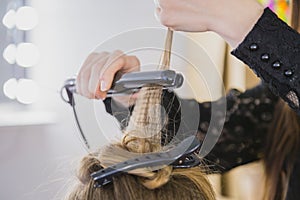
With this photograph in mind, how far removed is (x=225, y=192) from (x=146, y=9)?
25.8 inches

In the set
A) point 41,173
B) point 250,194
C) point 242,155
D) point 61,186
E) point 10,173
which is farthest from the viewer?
point 250,194

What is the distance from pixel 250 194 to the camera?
70.2 inches

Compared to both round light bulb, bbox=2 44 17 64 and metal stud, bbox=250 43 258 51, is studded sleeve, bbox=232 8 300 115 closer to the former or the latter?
metal stud, bbox=250 43 258 51

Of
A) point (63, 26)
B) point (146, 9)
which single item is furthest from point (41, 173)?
Answer: point (146, 9)

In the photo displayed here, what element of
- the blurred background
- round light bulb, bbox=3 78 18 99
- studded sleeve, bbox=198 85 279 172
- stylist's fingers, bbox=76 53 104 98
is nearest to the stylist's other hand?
stylist's fingers, bbox=76 53 104 98

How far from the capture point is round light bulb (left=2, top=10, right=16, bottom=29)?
1.66 m

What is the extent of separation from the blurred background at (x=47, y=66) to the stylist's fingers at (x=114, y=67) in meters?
0.94

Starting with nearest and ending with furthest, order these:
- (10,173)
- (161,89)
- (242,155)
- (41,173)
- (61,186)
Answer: (161,89)
(61,186)
(242,155)
(41,173)
(10,173)

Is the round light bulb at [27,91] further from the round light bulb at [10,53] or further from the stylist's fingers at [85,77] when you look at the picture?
the stylist's fingers at [85,77]

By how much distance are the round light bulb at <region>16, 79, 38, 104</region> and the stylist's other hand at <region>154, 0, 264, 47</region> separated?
3.85 feet

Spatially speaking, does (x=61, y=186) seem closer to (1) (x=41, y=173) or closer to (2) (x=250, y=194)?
(1) (x=41, y=173)

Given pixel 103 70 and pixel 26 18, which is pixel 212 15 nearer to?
pixel 103 70

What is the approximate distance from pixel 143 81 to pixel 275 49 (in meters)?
0.16

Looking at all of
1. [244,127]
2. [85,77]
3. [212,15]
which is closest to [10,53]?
[244,127]
